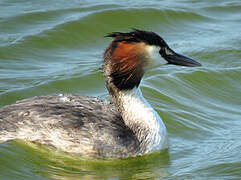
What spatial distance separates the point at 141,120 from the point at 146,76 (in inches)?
125

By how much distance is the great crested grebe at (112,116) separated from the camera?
26.1 ft

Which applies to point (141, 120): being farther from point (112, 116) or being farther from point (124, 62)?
point (124, 62)

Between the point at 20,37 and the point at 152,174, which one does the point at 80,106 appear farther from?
the point at 20,37

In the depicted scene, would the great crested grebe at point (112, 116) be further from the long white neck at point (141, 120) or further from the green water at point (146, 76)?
the green water at point (146, 76)

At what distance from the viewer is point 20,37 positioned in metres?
12.9

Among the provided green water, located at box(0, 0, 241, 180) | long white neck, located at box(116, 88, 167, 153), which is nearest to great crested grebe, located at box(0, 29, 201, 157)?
long white neck, located at box(116, 88, 167, 153)

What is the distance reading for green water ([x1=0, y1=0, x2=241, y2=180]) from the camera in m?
7.98

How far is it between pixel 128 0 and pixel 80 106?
25.4ft

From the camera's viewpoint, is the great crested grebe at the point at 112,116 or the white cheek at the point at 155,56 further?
the white cheek at the point at 155,56

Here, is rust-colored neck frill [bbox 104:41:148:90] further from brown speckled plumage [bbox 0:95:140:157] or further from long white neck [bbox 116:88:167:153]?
brown speckled plumage [bbox 0:95:140:157]

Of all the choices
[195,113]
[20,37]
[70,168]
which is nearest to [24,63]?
[20,37]

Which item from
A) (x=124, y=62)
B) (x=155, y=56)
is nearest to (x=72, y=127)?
(x=124, y=62)

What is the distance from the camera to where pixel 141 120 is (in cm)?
826

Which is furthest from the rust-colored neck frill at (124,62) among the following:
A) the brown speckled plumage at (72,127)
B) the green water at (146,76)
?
the green water at (146,76)
